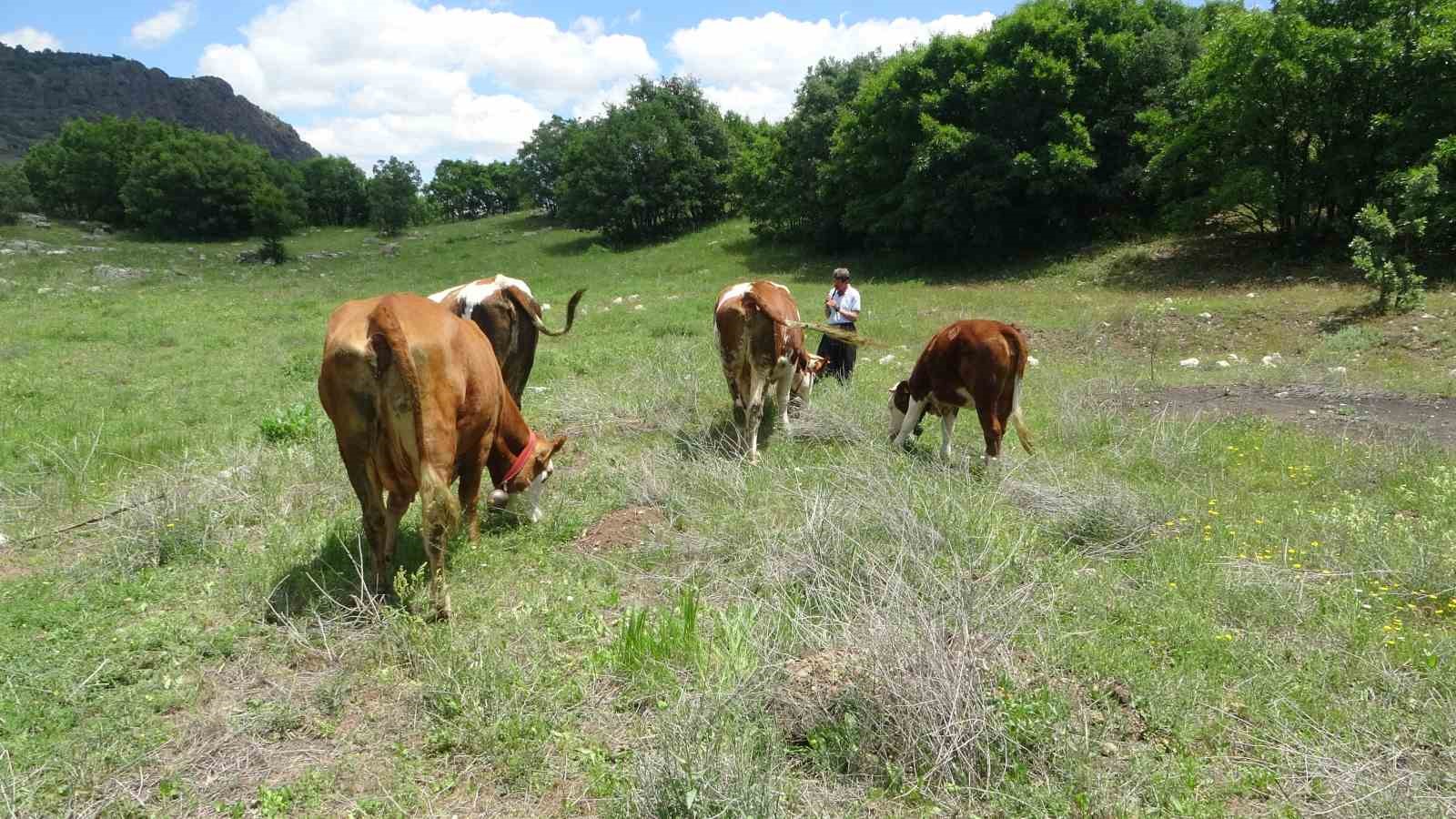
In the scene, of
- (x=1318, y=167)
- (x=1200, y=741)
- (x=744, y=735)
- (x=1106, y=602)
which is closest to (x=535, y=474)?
(x=744, y=735)

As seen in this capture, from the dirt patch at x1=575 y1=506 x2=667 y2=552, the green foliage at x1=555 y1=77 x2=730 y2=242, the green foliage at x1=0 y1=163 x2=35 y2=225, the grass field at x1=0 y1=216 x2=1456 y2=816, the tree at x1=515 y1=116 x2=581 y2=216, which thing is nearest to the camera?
the grass field at x1=0 y1=216 x2=1456 y2=816

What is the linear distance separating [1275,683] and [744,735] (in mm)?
2531

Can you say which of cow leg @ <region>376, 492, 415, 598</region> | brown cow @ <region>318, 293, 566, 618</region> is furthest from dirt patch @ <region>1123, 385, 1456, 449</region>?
cow leg @ <region>376, 492, 415, 598</region>

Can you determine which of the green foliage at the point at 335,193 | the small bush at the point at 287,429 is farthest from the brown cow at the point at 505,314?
the green foliage at the point at 335,193

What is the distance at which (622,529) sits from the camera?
6.00 m

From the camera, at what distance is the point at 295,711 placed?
374 centimetres

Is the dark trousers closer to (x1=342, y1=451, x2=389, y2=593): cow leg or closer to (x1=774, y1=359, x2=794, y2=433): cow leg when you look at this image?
(x1=774, y1=359, x2=794, y2=433): cow leg

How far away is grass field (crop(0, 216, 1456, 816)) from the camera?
10.6 feet

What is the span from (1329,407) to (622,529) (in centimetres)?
873

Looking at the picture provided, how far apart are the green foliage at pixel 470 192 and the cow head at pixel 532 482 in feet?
263

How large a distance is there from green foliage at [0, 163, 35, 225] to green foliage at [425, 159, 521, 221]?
32.6 m

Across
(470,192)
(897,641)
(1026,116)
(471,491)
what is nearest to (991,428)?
(897,641)

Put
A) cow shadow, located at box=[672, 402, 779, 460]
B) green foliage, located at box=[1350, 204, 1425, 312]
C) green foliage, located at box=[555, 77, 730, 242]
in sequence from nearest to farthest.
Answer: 1. cow shadow, located at box=[672, 402, 779, 460]
2. green foliage, located at box=[1350, 204, 1425, 312]
3. green foliage, located at box=[555, 77, 730, 242]

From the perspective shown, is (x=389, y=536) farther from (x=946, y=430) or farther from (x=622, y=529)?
(x=946, y=430)
